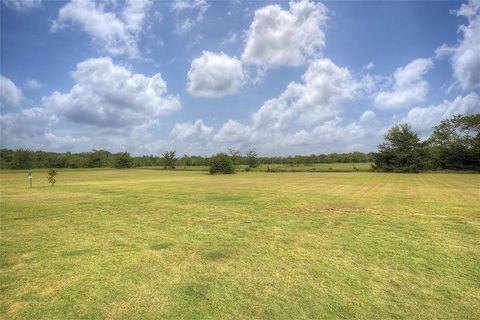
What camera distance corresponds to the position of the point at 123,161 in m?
94.4

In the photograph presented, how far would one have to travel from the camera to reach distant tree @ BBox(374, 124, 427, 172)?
5053cm

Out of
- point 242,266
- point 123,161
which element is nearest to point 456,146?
point 242,266

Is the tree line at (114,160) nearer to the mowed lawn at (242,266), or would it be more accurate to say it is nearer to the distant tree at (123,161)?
the distant tree at (123,161)

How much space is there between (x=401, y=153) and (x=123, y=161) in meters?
80.8

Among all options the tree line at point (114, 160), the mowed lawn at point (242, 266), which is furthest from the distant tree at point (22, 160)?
the mowed lawn at point (242, 266)

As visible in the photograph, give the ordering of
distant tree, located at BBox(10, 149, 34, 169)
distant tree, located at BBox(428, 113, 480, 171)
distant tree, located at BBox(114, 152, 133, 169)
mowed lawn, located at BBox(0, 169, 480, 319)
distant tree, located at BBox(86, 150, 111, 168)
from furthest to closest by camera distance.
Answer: distant tree, located at BBox(86, 150, 111, 168) < distant tree, located at BBox(114, 152, 133, 169) < distant tree, located at BBox(10, 149, 34, 169) < distant tree, located at BBox(428, 113, 480, 171) < mowed lawn, located at BBox(0, 169, 480, 319)

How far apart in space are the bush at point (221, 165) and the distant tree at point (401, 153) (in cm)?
2889

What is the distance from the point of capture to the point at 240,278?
17.7 feet

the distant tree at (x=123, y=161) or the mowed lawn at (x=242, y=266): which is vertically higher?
the distant tree at (x=123, y=161)

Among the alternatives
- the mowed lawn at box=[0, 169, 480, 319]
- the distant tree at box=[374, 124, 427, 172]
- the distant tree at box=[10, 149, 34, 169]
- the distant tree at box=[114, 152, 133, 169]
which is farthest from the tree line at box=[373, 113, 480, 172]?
the distant tree at box=[10, 149, 34, 169]

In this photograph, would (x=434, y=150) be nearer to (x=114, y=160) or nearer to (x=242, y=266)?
(x=242, y=266)

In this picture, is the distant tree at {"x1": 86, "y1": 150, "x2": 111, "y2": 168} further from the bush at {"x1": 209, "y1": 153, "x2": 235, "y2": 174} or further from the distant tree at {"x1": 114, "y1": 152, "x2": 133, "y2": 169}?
the bush at {"x1": 209, "y1": 153, "x2": 235, "y2": 174}

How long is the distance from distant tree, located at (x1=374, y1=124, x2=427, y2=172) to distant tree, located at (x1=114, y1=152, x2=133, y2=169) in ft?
249

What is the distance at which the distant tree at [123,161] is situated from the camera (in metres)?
94.4
